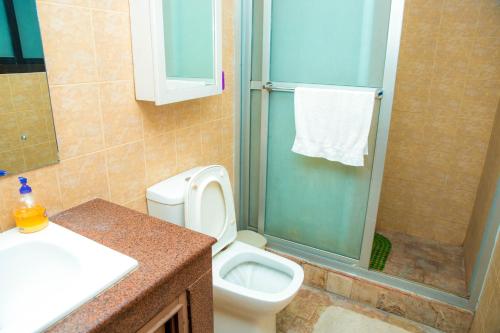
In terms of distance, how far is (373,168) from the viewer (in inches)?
71.7

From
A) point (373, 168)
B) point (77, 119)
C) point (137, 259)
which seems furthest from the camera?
point (373, 168)

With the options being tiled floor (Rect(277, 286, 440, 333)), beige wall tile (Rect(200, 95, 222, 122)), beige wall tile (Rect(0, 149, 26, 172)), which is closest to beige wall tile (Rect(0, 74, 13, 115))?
beige wall tile (Rect(0, 149, 26, 172))

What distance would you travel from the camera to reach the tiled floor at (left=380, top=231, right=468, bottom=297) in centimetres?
206

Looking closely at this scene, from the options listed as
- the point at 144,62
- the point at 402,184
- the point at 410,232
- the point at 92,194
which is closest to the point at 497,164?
the point at 402,184

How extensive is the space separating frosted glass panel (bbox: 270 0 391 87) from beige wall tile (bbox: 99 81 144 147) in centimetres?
89

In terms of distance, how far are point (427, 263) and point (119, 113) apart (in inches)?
81.2

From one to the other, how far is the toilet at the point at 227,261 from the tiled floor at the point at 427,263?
86 cm

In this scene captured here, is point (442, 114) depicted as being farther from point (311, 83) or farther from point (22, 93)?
point (22, 93)

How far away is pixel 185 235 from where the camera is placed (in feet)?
3.56

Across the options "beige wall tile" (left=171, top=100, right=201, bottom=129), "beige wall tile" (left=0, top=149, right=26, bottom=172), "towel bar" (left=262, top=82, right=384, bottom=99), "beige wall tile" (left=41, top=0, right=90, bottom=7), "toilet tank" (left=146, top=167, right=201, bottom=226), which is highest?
"beige wall tile" (left=41, top=0, right=90, bottom=7)

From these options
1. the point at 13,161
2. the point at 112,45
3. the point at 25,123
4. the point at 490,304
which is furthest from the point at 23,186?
the point at 490,304

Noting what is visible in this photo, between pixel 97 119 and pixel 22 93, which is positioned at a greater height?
pixel 22 93

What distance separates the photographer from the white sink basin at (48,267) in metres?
0.88

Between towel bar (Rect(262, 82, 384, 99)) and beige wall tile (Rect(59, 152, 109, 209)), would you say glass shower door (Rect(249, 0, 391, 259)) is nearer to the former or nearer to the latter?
towel bar (Rect(262, 82, 384, 99))
